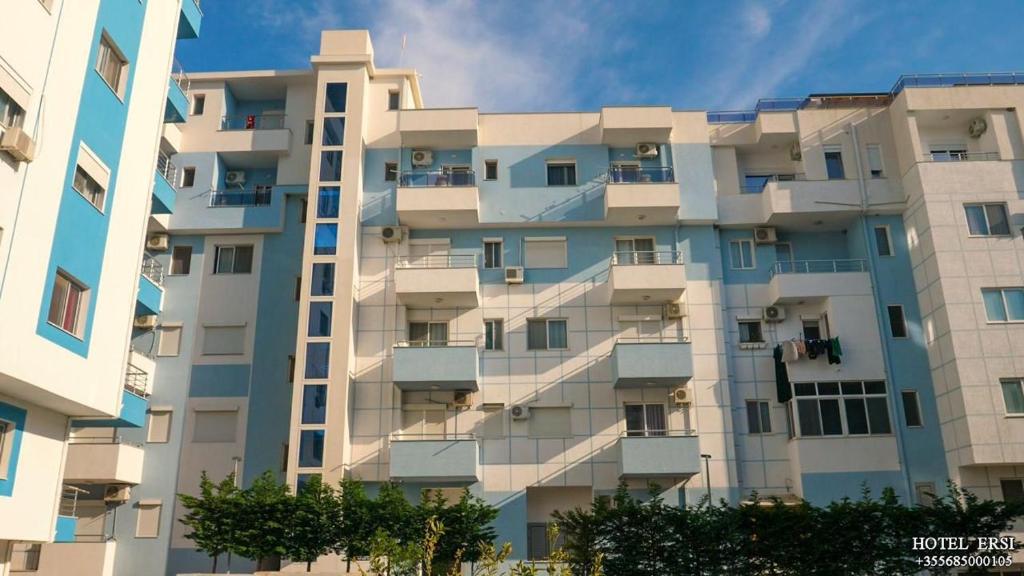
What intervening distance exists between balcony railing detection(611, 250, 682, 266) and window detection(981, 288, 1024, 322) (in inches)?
357

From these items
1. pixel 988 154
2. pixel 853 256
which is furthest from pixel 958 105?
pixel 853 256

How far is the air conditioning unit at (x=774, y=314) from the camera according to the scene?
26.5m

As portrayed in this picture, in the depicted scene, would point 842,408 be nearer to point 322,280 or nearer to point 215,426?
point 322,280

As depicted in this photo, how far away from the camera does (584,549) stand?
64.5ft

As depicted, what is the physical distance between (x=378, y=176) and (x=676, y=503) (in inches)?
554

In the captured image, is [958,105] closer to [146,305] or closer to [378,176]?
[378,176]

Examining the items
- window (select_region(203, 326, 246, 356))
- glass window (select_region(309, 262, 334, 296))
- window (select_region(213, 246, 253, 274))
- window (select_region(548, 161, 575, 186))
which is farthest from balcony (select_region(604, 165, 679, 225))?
window (select_region(203, 326, 246, 356))

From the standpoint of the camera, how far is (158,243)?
27562 millimetres

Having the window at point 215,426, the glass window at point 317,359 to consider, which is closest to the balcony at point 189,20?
the glass window at point 317,359

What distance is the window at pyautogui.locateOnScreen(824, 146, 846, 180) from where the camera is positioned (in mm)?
27953

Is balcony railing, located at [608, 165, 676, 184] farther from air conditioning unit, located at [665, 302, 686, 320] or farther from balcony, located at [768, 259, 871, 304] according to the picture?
balcony, located at [768, 259, 871, 304]

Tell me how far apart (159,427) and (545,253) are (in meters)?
13.4

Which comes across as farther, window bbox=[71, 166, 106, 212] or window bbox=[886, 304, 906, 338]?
window bbox=[886, 304, 906, 338]

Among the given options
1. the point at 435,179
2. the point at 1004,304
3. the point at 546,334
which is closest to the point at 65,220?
the point at 435,179
